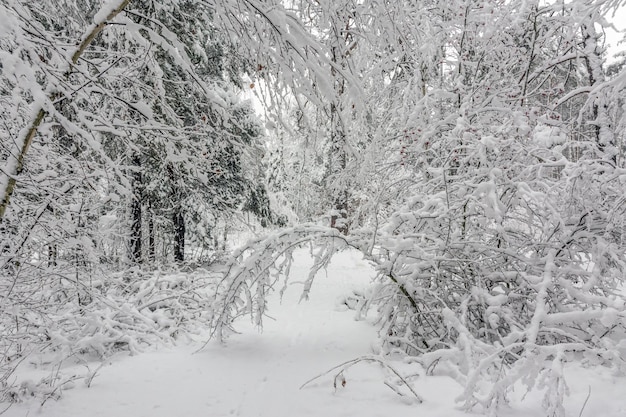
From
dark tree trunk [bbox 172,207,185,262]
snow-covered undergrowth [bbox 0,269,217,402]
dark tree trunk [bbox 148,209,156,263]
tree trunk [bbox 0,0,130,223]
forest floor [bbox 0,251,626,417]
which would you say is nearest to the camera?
tree trunk [bbox 0,0,130,223]

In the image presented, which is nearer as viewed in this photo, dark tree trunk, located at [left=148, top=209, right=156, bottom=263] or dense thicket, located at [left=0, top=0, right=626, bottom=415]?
dense thicket, located at [left=0, top=0, right=626, bottom=415]

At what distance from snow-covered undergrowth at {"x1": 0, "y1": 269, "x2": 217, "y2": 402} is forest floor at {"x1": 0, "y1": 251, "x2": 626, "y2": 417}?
274 millimetres

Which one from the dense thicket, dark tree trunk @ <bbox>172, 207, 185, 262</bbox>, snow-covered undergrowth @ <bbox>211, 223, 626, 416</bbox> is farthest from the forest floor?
dark tree trunk @ <bbox>172, 207, 185, 262</bbox>

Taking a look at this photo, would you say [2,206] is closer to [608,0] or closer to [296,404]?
[296,404]

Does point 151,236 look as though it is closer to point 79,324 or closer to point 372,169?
point 79,324

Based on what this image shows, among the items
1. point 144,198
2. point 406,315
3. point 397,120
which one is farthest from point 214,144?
point 406,315

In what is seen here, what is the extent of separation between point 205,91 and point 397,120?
215 inches

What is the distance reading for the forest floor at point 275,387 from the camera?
327 cm

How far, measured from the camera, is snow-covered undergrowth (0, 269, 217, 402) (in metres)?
3.67

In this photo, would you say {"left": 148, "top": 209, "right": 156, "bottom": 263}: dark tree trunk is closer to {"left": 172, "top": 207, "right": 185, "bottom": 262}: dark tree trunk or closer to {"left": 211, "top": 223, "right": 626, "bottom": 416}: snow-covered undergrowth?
{"left": 172, "top": 207, "right": 185, "bottom": 262}: dark tree trunk

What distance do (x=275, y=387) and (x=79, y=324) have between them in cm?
331

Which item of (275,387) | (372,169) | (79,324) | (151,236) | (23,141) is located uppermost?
(372,169)

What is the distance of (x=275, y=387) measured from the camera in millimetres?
4020

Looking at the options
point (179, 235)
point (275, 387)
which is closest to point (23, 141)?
point (275, 387)
